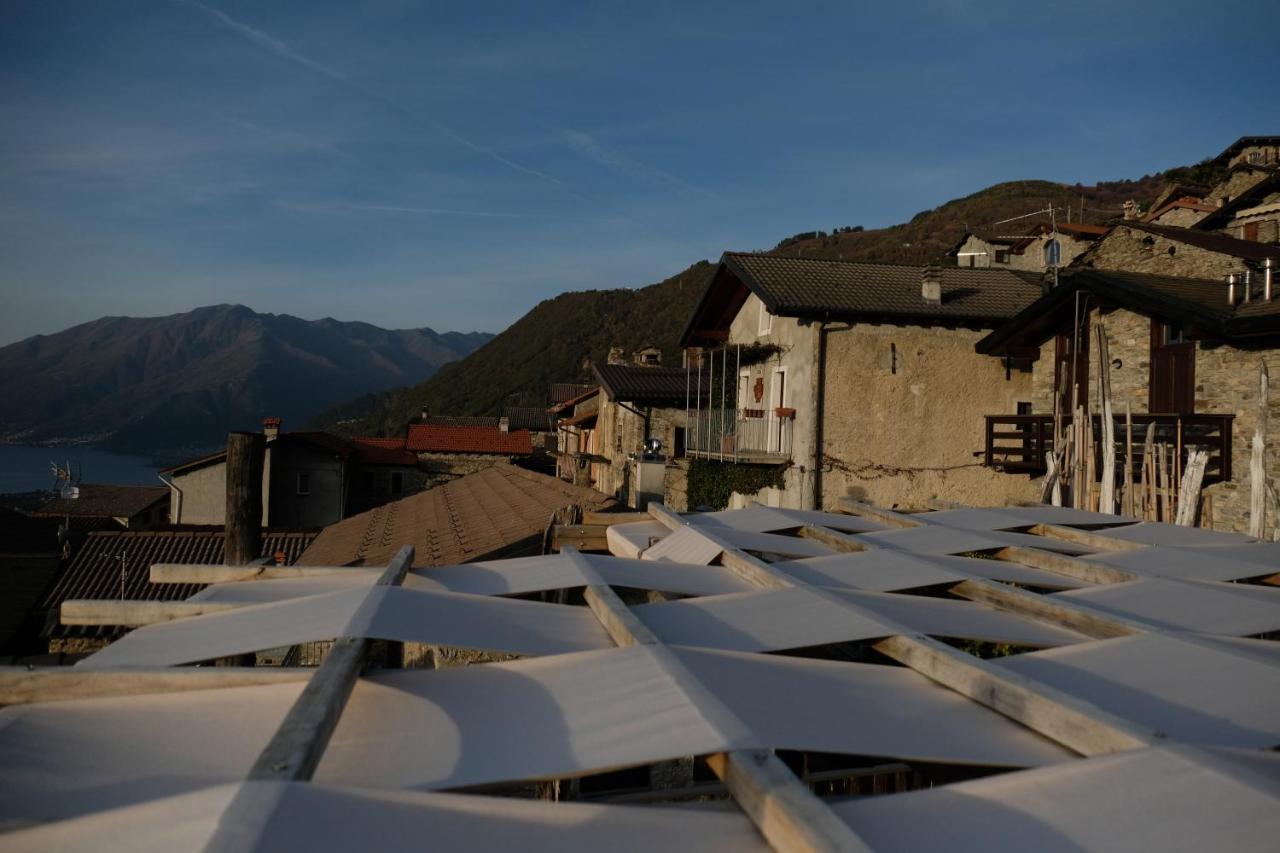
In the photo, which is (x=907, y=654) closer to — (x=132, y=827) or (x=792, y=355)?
(x=132, y=827)

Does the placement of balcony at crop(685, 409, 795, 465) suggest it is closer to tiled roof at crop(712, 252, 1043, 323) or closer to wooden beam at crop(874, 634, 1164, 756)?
tiled roof at crop(712, 252, 1043, 323)

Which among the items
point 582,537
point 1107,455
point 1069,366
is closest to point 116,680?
point 582,537

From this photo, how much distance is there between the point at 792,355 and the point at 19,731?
2000 cm

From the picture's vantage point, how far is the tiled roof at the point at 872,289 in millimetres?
20812

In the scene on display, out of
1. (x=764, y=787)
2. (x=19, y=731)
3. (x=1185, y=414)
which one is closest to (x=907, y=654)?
(x=764, y=787)

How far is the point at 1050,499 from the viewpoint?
12.7 metres

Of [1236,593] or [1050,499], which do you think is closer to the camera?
[1236,593]

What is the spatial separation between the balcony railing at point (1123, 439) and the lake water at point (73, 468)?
93.2m

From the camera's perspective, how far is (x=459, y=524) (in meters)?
13.0

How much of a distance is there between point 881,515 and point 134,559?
18836mm

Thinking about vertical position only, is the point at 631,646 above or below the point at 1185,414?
below

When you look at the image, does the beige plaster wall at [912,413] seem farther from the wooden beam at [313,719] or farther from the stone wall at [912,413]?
the wooden beam at [313,719]

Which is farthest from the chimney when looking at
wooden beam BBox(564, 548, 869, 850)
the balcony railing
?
wooden beam BBox(564, 548, 869, 850)

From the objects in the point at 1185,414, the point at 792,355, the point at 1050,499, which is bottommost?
the point at 1050,499
